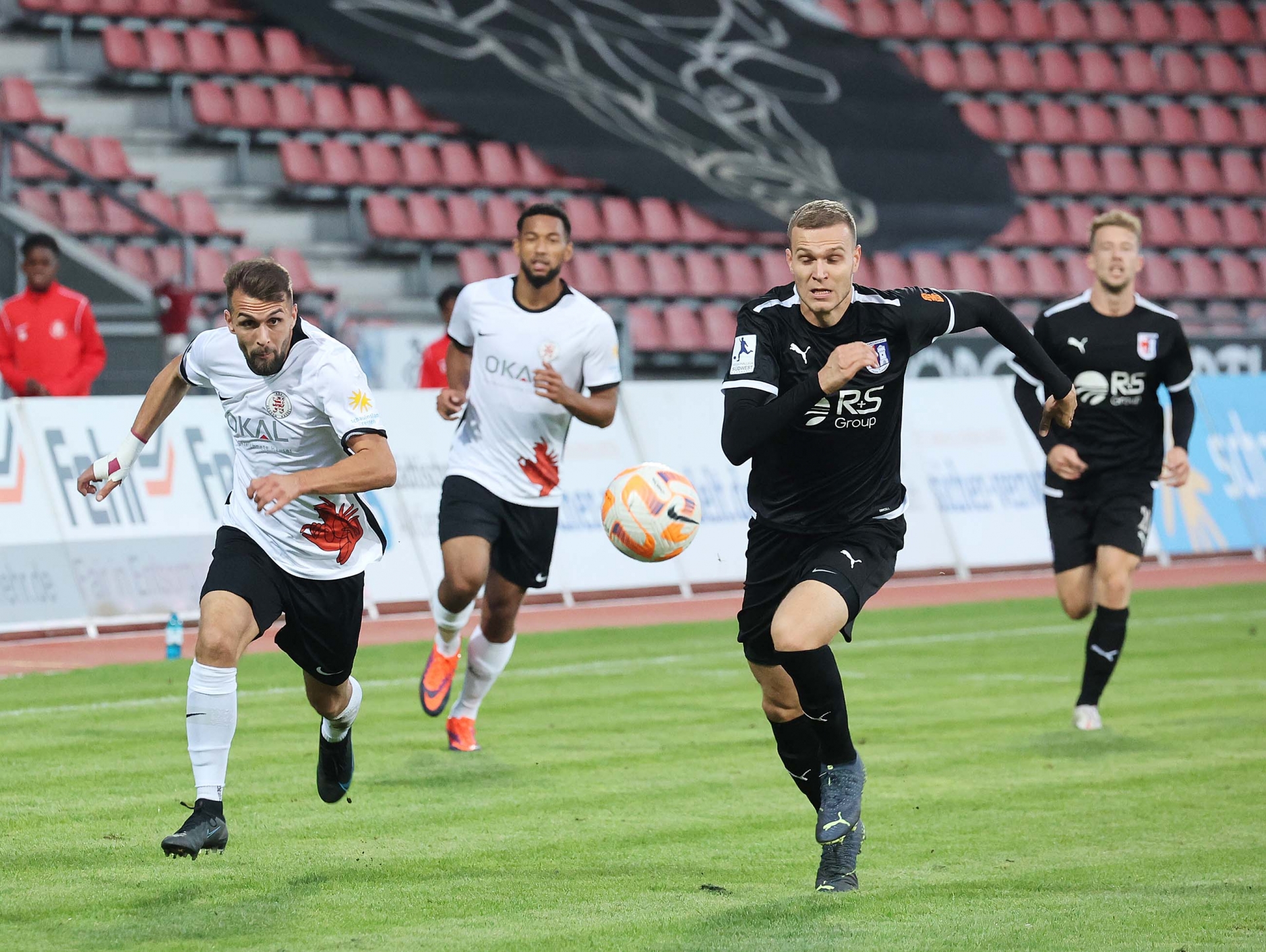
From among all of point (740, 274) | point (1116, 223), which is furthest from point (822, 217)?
point (740, 274)

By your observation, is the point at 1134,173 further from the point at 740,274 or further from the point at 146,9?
the point at 146,9

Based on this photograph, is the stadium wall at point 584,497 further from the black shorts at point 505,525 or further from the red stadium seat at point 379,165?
the red stadium seat at point 379,165

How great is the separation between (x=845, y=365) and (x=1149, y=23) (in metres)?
28.3

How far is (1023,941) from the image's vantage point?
5.46 m

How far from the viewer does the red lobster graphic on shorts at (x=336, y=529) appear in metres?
6.83

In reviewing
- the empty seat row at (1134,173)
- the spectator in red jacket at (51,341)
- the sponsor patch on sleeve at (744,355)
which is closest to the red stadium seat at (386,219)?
the spectator in red jacket at (51,341)

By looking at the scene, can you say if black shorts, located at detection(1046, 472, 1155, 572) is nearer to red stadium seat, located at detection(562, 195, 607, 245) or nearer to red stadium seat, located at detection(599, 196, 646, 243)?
red stadium seat, located at detection(562, 195, 607, 245)

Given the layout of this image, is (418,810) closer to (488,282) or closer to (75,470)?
(488,282)

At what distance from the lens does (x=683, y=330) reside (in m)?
24.8

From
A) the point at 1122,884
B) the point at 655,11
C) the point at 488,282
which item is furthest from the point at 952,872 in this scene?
the point at 655,11

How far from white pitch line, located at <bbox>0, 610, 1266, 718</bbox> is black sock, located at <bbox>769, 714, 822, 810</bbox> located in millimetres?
5247

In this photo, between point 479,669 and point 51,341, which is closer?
point 479,669

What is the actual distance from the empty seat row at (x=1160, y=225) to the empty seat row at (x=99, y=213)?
12.4 metres

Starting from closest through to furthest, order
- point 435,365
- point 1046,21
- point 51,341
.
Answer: point 51,341
point 435,365
point 1046,21
